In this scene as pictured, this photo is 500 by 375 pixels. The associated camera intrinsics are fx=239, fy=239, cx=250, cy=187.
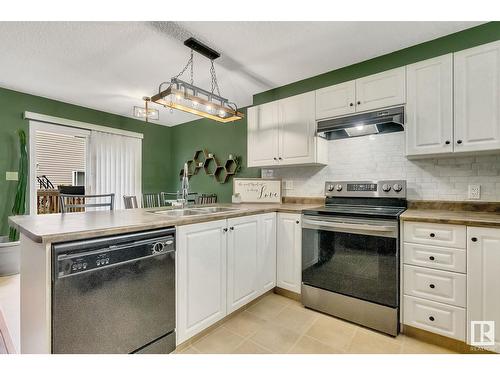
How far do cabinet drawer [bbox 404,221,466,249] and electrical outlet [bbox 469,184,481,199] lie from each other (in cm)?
61

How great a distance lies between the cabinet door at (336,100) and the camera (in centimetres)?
230

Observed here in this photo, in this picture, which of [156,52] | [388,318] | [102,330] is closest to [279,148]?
[156,52]

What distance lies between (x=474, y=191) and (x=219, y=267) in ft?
6.98

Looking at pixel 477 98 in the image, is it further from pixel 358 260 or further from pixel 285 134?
pixel 285 134

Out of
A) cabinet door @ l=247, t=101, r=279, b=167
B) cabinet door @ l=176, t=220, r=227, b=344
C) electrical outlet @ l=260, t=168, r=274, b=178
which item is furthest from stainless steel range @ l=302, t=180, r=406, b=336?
electrical outlet @ l=260, t=168, r=274, b=178

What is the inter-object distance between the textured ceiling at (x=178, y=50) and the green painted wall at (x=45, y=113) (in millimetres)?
267

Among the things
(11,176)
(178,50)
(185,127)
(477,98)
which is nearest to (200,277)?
(178,50)

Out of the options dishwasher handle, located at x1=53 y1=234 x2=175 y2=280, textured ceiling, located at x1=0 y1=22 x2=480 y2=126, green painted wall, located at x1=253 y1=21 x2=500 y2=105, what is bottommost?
dishwasher handle, located at x1=53 y1=234 x2=175 y2=280

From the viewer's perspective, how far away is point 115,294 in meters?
1.25

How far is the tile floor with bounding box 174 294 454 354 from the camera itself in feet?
5.32

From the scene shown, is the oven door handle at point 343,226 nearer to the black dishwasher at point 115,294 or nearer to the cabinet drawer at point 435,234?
the cabinet drawer at point 435,234

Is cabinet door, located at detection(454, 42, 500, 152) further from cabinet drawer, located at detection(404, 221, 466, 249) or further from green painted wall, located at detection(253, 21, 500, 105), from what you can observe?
cabinet drawer, located at detection(404, 221, 466, 249)
